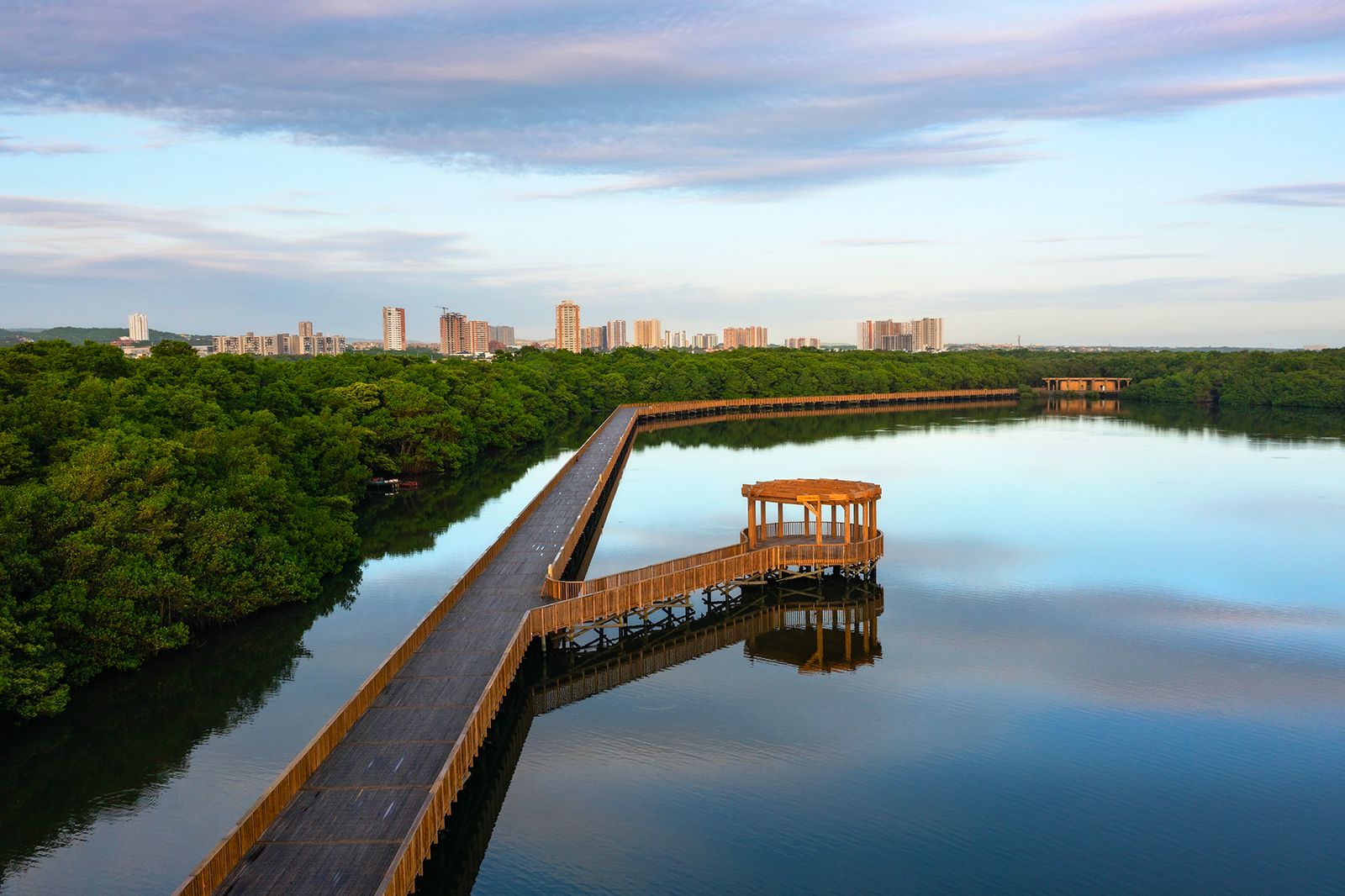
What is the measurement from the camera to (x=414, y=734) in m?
20.7

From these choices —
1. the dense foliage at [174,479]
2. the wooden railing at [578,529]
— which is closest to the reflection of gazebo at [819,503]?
the wooden railing at [578,529]

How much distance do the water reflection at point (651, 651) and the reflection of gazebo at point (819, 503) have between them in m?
2.12

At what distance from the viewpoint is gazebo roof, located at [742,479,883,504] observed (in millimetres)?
37281

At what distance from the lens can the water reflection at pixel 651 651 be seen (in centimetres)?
2080

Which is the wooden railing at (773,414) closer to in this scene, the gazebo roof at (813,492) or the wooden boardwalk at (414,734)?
the gazebo roof at (813,492)

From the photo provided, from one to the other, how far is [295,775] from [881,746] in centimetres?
1312

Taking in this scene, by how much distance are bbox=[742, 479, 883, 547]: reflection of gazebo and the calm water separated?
2.39 meters

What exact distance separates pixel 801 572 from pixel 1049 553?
41.0ft

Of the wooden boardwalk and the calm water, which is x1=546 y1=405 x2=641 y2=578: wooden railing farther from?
the calm water

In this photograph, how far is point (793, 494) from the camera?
1485 inches

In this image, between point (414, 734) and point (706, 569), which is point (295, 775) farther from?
point (706, 569)

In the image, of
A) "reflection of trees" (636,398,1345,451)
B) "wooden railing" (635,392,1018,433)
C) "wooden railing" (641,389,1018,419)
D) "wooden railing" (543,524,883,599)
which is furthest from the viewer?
"wooden railing" (641,389,1018,419)

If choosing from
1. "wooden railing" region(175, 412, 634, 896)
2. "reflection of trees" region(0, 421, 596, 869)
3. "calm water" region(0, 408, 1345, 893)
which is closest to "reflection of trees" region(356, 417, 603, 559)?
"calm water" region(0, 408, 1345, 893)

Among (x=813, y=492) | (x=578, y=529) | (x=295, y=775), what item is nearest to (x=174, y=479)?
(x=578, y=529)
